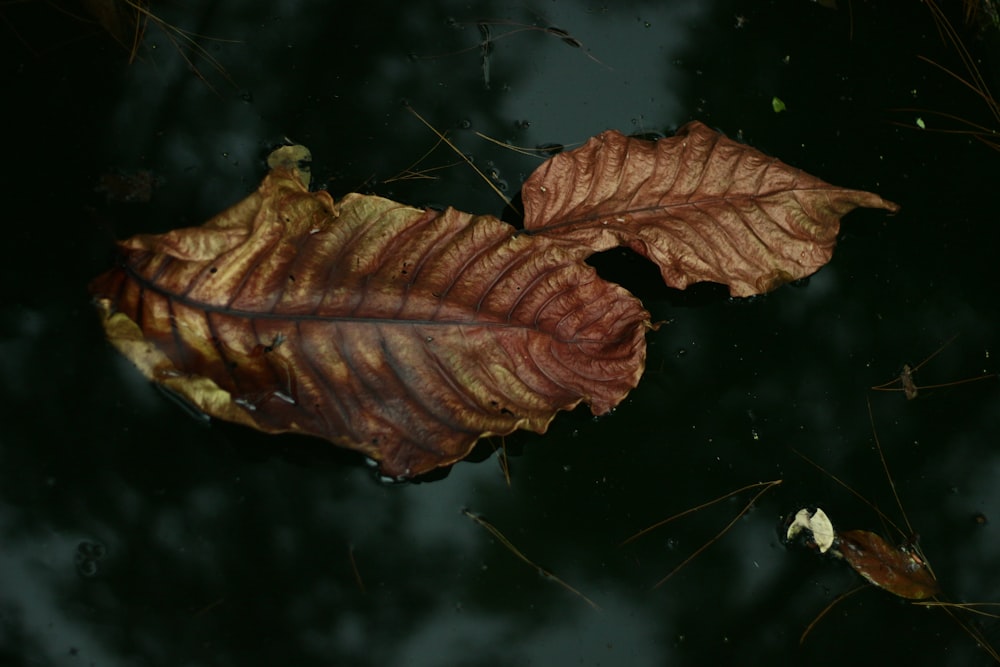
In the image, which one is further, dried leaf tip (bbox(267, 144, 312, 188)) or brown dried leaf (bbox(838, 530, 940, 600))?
brown dried leaf (bbox(838, 530, 940, 600))

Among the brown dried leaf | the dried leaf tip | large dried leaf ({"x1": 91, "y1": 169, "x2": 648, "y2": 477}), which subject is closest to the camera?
large dried leaf ({"x1": 91, "y1": 169, "x2": 648, "y2": 477})

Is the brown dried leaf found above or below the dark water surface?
below

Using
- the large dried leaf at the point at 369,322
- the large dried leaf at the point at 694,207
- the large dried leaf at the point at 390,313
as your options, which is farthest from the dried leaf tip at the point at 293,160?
the large dried leaf at the point at 694,207

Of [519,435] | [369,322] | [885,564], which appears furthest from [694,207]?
[885,564]

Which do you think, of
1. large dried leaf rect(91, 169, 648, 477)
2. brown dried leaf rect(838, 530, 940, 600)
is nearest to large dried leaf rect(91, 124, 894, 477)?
large dried leaf rect(91, 169, 648, 477)

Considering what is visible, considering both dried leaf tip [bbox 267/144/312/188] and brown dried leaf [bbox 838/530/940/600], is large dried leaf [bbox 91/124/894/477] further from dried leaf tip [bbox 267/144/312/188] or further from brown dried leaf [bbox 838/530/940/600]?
brown dried leaf [bbox 838/530/940/600]

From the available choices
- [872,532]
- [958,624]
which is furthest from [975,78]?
[958,624]
